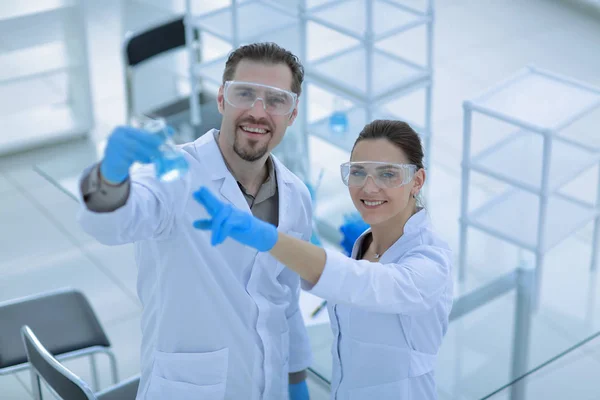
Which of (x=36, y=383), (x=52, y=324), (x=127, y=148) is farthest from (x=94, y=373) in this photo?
(x=127, y=148)

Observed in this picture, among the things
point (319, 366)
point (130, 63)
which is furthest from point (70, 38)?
point (319, 366)

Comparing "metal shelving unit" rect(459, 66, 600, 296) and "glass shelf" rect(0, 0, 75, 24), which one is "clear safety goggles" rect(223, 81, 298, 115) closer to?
"metal shelving unit" rect(459, 66, 600, 296)

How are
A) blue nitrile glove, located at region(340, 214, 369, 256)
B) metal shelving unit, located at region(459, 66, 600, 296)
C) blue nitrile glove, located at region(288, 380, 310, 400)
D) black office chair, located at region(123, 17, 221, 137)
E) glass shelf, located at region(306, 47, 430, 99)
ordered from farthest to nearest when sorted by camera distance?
black office chair, located at region(123, 17, 221, 137) < glass shelf, located at region(306, 47, 430, 99) < metal shelving unit, located at region(459, 66, 600, 296) < blue nitrile glove, located at region(340, 214, 369, 256) < blue nitrile glove, located at region(288, 380, 310, 400)

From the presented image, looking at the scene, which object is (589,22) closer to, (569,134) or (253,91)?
(569,134)

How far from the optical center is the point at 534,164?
12.5ft

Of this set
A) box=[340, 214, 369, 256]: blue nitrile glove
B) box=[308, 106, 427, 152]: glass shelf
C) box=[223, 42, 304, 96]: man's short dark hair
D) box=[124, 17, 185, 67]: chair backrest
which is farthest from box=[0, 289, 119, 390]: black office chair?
box=[124, 17, 185, 67]: chair backrest

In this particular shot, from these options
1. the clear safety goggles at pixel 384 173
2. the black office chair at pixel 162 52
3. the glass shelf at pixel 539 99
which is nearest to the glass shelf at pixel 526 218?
the glass shelf at pixel 539 99

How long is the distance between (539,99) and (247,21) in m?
1.70

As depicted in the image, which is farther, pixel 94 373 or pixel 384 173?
pixel 94 373

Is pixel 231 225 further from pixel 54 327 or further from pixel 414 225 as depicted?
pixel 54 327

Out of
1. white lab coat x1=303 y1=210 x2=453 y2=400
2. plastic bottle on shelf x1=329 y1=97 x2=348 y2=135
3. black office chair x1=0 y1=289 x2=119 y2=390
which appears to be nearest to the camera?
white lab coat x1=303 y1=210 x2=453 y2=400

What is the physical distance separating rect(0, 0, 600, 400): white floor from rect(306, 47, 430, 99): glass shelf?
0.82 m

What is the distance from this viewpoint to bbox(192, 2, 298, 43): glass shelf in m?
4.75

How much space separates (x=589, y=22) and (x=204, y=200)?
5.92 meters
